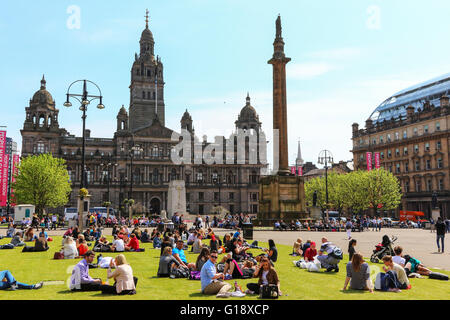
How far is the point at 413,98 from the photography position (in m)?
84.4

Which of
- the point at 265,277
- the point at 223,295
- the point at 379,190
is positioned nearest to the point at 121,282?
the point at 223,295

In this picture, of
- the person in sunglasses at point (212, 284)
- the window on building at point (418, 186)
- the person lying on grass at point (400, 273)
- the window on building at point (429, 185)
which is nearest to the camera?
the person in sunglasses at point (212, 284)

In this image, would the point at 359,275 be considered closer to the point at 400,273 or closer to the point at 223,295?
the point at 400,273

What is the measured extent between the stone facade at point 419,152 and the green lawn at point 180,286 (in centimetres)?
6463

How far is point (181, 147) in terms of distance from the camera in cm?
9888

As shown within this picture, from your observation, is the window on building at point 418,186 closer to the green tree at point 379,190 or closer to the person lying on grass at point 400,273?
the green tree at point 379,190

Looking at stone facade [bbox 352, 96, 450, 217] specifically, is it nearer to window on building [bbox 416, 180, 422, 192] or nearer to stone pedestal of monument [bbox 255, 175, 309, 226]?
window on building [bbox 416, 180, 422, 192]

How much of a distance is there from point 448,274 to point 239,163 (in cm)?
8878

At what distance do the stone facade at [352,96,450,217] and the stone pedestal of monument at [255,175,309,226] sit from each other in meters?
43.5

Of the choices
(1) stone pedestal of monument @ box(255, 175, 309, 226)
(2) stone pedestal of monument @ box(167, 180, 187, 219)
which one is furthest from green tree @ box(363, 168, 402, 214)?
(1) stone pedestal of monument @ box(255, 175, 309, 226)

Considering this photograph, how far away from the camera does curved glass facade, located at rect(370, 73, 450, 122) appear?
258ft

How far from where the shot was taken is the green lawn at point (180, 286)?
10.1 m

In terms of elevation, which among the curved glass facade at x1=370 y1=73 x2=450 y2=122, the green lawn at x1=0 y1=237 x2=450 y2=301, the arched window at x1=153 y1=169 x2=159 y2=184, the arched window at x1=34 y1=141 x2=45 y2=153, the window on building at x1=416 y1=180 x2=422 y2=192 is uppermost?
the curved glass facade at x1=370 y1=73 x2=450 y2=122

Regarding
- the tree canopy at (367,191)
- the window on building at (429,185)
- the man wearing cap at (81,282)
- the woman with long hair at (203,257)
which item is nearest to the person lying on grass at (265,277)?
the woman with long hair at (203,257)
